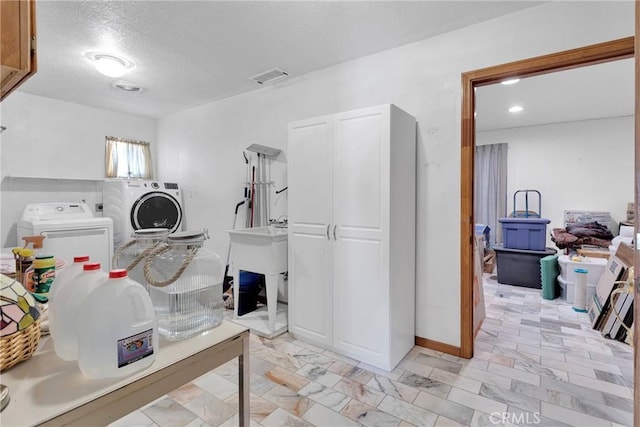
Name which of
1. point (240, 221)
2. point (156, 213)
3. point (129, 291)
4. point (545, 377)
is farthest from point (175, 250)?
point (156, 213)

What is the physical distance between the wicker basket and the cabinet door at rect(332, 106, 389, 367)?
1.77 metres

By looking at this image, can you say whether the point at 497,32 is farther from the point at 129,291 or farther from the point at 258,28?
the point at 129,291

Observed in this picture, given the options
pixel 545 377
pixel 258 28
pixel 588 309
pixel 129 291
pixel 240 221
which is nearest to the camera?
pixel 129 291

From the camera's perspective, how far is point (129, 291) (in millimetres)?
739

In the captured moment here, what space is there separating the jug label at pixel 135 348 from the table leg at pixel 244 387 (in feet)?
0.99

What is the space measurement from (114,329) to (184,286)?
0.30 metres

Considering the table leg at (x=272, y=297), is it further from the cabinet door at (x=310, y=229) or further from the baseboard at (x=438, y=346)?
the baseboard at (x=438, y=346)

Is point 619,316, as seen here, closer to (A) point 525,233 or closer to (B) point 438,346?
(B) point 438,346

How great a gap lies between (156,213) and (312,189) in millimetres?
2736

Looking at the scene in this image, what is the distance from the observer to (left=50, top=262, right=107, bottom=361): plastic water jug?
0.78 meters

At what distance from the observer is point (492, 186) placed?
221 inches

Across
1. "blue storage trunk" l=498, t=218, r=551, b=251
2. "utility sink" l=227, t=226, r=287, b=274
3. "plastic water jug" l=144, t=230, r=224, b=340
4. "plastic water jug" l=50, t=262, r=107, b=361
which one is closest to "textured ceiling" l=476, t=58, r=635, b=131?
"blue storage trunk" l=498, t=218, r=551, b=251

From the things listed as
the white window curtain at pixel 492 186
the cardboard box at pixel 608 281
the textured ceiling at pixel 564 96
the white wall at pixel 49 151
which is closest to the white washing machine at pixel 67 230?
the white wall at pixel 49 151

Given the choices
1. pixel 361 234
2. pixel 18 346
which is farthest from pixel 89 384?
pixel 361 234
